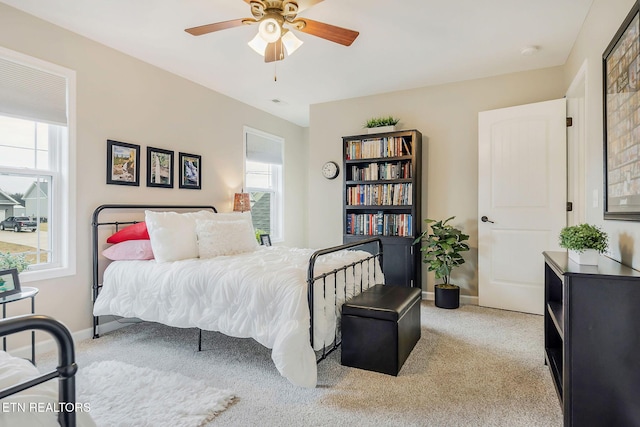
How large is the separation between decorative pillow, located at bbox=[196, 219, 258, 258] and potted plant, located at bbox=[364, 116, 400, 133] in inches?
82.1

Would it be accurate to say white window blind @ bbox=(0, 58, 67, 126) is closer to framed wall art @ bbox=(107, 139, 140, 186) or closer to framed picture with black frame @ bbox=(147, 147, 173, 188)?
framed wall art @ bbox=(107, 139, 140, 186)

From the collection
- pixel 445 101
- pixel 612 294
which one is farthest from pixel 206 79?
pixel 612 294

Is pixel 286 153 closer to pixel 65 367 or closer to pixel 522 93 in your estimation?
pixel 522 93

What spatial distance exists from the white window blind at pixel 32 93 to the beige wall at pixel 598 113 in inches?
155

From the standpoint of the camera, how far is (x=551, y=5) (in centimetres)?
262

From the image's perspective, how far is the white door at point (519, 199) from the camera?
350cm

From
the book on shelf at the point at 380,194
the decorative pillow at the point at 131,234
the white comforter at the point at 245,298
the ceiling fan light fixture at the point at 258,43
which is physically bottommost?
the white comforter at the point at 245,298

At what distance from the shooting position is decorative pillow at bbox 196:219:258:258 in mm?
3113

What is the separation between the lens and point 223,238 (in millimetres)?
3221

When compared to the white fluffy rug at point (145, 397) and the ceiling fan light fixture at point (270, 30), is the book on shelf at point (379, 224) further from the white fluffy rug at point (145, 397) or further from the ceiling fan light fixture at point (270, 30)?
the white fluffy rug at point (145, 397)

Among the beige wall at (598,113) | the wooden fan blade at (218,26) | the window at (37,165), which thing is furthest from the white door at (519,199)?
the window at (37,165)

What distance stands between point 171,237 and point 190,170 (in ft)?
4.37

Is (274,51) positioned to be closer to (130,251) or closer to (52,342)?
(130,251)

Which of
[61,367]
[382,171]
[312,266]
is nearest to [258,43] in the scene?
[312,266]
